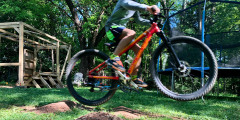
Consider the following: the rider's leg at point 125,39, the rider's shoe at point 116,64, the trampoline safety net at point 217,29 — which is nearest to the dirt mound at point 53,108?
the rider's shoe at point 116,64

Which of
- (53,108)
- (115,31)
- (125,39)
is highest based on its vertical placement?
(115,31)

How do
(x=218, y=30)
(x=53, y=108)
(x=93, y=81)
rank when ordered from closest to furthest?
1. (x=93, y=81)
2. (x=53, y=108)
3. (x=218, y=30)

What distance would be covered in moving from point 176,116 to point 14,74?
17.4 meters

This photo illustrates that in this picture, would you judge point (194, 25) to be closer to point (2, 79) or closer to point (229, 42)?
point (229, 42)

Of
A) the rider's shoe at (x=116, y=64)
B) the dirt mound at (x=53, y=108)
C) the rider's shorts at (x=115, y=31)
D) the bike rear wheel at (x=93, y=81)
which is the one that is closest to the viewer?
the rider's shoe at (x=116, y=64)

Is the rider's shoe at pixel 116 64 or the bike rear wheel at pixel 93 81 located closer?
the rider's shoe at pixel 116 64

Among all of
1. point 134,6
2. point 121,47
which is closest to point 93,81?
point 121,47

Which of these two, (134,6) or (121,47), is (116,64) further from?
(134,6)

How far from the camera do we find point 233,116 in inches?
147

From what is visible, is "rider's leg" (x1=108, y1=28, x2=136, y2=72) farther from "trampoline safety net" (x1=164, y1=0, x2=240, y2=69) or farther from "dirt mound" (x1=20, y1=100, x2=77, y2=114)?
"trampoline safety net" (x1=164, y1=0, x2=240, y2=69)

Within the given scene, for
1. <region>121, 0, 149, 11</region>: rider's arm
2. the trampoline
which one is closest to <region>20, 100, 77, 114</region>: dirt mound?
<region>121, 0, 149, 11</region>: rider's arm

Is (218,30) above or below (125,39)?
above

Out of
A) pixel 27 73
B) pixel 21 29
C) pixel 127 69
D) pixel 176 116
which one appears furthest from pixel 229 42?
pixel 27 73

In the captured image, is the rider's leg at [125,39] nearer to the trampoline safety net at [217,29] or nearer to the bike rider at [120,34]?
the bike rider at [120,34]
